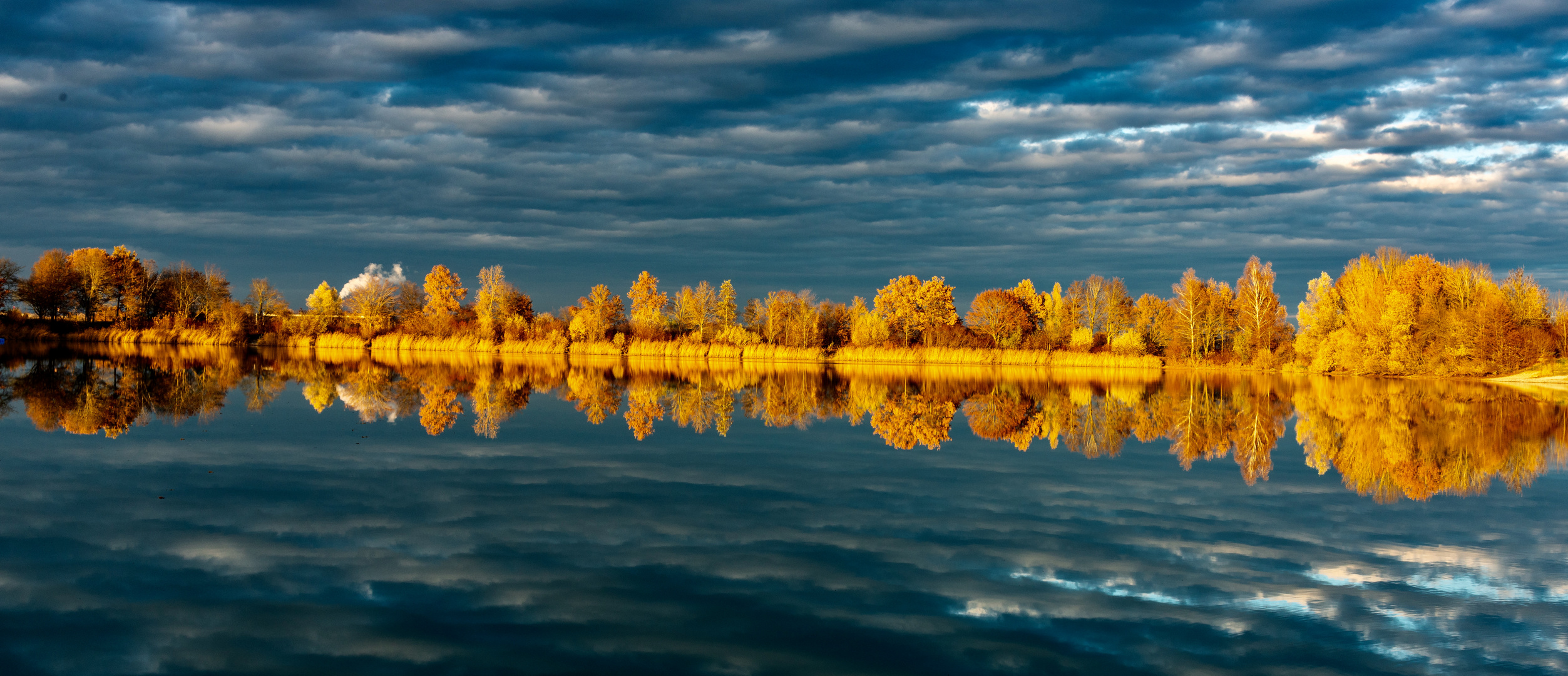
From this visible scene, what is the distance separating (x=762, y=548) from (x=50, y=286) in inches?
3109

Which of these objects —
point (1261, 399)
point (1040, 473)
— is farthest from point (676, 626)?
point (1261, 399)

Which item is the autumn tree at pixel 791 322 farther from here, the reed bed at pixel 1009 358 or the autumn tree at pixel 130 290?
the autumn tree at pixel 130 290

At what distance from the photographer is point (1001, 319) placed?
67.9 meters

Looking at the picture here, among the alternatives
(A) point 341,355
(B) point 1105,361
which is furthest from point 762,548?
(B) point 1105,361

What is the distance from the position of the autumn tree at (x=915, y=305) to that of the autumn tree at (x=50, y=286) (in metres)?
59.6

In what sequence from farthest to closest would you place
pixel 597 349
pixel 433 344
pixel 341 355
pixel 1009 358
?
1. pixel 433 344
2. pixel 597 349
3. pixel 1009 358
4. pixel 341 355

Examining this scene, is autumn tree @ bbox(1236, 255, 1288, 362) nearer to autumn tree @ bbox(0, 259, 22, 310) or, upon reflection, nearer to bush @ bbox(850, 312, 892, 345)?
bush @ bbox(850, 312, 892, 345)

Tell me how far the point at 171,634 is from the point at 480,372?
32887mm

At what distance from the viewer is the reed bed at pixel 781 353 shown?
61.0 m

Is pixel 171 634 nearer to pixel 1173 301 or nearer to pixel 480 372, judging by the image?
pixel 480 372

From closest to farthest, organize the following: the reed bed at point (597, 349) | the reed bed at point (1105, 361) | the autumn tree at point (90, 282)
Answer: the reed bed at point (1105, 361) < the reed bed at point (597, 349) < the autumn tree at point (90, 282)

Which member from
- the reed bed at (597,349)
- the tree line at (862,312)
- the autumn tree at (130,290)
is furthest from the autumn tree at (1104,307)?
the autumn tree at (130,290)

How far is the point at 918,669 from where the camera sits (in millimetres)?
5254

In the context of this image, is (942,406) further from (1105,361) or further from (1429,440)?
(1105,361)
